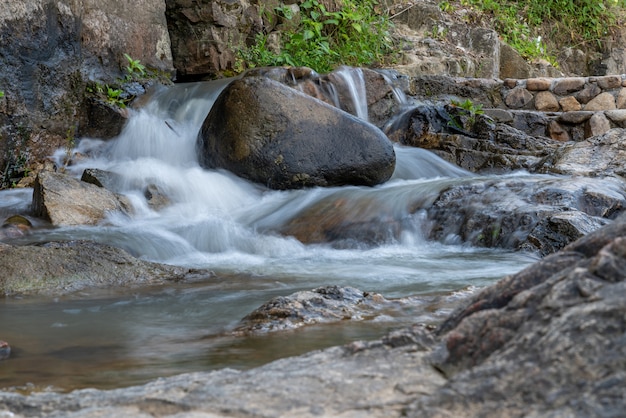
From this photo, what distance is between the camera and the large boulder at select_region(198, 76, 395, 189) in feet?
21.5

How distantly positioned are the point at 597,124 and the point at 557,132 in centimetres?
46

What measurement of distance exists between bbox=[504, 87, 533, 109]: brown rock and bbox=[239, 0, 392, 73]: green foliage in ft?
6.79

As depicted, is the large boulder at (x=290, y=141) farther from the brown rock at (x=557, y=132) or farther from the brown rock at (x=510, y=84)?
the brown rock at (x=510, y=84)

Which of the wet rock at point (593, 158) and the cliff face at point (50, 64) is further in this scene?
the cliff face at point (50, 64)

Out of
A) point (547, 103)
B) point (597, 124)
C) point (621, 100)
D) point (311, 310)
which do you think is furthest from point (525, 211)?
point (621, 100)

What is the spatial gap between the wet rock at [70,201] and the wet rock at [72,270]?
4.14 ft

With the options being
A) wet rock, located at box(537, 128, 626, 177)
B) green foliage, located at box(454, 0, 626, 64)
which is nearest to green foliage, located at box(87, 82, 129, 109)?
wet rock, located at box(537, 128, 626, 177)

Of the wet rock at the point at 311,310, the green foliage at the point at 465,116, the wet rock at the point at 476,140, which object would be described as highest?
the green foliage at the point at 465,116

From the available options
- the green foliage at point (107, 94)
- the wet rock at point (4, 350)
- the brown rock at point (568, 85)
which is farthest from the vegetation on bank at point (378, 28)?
the wet rock at point (4, 350)

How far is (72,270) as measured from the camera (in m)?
3.95

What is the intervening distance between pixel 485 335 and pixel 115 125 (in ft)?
22.3

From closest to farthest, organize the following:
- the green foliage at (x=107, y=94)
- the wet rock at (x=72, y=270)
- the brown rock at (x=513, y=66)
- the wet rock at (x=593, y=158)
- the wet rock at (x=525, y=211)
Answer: the wet rock at (x=72, y=270) < the wet rock at (x=525, y=211) < the wet rock at (x=593, y=158) < the green foliage at (x=107, y=94) < the brown rock at (x=513, y=66)

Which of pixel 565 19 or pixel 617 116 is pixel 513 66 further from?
pixel 617 116

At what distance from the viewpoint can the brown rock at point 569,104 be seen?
9359 mm
